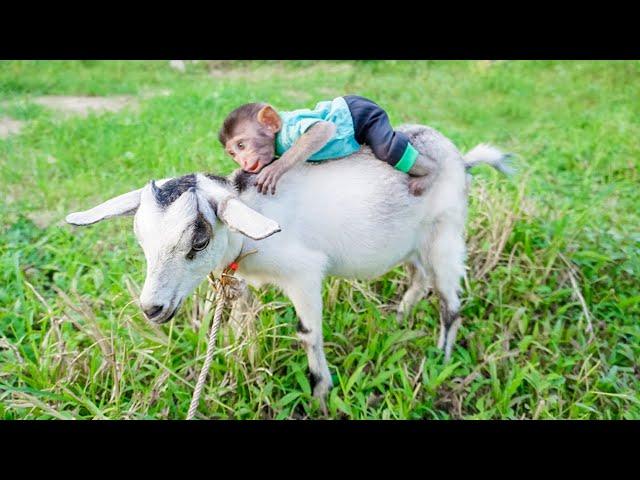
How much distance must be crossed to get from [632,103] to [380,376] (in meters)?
6.25

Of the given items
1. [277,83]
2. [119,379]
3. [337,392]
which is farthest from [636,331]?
[277,83]

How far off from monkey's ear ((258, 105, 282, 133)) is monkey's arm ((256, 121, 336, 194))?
162mm

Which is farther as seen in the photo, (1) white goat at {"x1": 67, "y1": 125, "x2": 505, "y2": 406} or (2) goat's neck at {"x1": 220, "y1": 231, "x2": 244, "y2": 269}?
(2) goat's neck at {"x1": 220, "y1": 231, "x2": 244, "y2": 269}

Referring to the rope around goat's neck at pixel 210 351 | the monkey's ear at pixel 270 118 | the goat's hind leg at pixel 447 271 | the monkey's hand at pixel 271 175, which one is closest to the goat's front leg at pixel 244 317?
the rope around goat's neck at pixel 210 351

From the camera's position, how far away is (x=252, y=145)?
9.31ft

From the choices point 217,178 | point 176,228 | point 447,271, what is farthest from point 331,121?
point 447,271

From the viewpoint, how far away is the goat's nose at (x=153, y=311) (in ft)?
8.04

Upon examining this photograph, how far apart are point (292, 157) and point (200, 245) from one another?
1.98 feet

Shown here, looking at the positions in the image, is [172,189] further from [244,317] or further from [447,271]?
[447,271]

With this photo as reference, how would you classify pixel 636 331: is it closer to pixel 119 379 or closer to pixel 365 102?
pixel 365 102

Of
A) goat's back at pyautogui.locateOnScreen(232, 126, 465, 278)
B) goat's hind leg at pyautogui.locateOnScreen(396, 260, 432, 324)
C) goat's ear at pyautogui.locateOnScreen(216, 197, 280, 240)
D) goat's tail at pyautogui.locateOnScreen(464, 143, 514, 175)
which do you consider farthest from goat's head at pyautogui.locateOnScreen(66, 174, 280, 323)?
goat's tail at pyautogui.locateOnScreen(464, 143, 514, 175)

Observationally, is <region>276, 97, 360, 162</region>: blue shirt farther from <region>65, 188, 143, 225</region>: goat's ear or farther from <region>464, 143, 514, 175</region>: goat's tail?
<region>464, 143, 514, 175</region>: goat's tail

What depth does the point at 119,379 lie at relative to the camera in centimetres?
309

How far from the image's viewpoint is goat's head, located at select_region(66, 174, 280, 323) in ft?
8.06
